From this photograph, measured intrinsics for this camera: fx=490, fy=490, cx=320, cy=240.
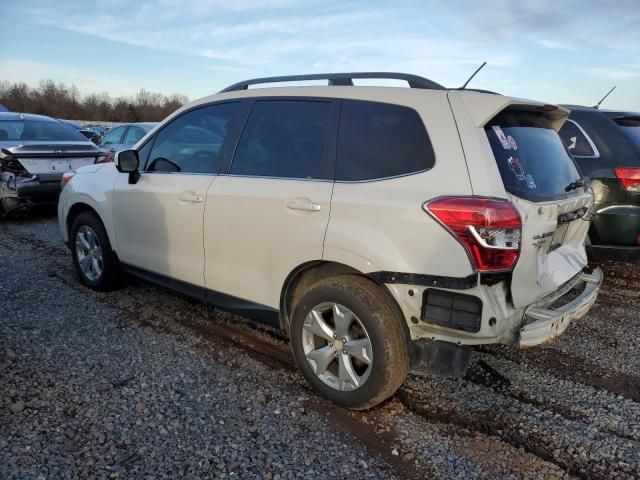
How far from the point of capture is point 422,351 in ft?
8.43

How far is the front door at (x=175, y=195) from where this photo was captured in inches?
138

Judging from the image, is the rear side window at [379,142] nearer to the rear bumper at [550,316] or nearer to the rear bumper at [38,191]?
the rear bumper at [550,316]

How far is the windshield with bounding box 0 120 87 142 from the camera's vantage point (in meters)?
7.65

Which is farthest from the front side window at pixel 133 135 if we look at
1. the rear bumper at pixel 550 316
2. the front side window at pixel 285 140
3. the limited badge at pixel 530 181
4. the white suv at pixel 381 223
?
the rear bumper at pixel 550 316

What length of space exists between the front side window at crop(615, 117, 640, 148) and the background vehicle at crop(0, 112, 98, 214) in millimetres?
7248

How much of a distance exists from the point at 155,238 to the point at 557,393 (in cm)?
307

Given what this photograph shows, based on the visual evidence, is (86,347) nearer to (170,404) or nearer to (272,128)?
(170,404)

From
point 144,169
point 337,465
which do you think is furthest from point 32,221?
point 337,465

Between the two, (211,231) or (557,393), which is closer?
(557,393)

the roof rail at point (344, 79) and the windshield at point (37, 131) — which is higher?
the roof rail at point (344, 79)

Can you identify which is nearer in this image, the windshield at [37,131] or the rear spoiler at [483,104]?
the rear spoiler at [483,104]

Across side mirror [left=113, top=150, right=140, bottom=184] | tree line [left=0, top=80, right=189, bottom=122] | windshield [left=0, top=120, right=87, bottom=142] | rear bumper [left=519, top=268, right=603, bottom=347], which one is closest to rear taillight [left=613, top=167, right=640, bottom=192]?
rear bumper [left=519, top=268, right=603, bottom=347]

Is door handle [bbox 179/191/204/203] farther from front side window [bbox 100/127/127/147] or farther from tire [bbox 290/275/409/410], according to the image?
front side window [bbox 100/127/127/147]

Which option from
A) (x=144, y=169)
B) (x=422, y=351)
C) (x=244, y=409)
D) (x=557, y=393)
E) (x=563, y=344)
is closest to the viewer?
(x=422, y=351)
